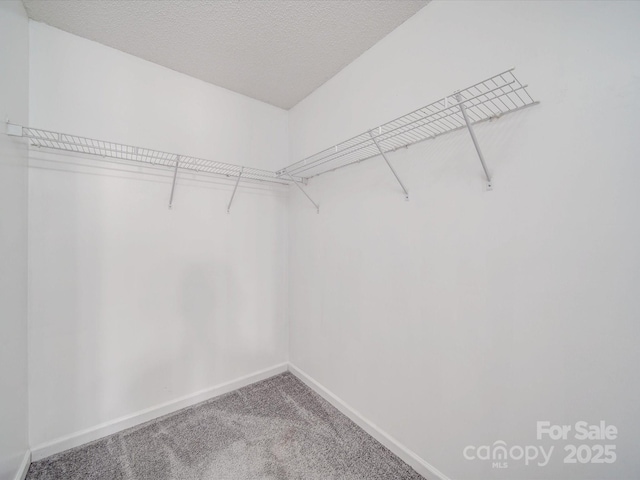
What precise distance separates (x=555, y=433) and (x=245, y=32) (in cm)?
237

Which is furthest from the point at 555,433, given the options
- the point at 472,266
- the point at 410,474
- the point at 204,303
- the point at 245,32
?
the point at 245,32

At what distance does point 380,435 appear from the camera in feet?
4.89

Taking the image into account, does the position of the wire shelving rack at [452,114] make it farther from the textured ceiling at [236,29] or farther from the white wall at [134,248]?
the white wall at [134,248]

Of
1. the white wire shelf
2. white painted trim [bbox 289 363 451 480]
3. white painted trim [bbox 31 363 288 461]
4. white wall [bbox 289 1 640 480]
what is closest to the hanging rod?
the white wire shelf

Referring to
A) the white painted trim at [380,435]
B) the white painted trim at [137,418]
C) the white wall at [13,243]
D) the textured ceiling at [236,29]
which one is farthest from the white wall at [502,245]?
the white wall at [13,243]

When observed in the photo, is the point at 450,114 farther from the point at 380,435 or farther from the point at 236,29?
the point at 380,435

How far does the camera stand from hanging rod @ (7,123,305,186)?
1.29 m

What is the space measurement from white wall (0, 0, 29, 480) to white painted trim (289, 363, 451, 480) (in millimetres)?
1623

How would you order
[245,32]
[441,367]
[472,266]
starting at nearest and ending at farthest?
1. [472,266]
2. [441,367]
3. [245,32]

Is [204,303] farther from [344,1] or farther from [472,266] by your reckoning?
[344,1]

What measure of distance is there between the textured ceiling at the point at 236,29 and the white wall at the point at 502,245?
185 mm

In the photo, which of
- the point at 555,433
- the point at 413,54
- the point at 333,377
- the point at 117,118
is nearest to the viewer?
the point at 555,433

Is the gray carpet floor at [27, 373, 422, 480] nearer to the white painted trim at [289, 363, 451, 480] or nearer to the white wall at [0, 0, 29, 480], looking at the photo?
the white painted trim at [289, 363, 451, 480]

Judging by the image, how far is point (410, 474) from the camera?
129cm
